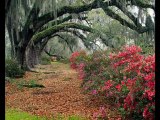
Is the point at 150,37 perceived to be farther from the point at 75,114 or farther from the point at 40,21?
the point at 75,114

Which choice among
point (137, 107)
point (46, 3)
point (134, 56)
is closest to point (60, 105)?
point (134, 56)

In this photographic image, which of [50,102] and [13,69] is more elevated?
[13,69]

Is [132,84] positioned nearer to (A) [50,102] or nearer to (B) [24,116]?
(B) [24,116]

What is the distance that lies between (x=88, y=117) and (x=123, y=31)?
21.4m

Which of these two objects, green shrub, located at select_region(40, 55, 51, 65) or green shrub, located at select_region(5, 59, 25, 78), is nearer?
green shrub, located at select_region(5, 59, 25, 78)

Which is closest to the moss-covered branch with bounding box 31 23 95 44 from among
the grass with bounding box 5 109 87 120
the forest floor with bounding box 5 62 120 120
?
the forest floor with bounding box 5 62 120 120

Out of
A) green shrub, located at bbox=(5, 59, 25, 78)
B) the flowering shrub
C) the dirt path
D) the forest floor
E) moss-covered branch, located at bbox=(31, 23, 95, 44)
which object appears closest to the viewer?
the flowering shrub

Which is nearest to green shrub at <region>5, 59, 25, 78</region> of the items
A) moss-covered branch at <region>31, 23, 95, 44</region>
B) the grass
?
moss-covered branch at <region>31, 23, 95, 44</region>

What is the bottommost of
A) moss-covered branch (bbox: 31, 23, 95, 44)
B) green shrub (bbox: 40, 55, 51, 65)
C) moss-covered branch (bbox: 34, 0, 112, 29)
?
green shrub (bbox: 40, 55, 51, 65)

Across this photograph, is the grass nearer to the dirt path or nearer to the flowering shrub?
the dirt path

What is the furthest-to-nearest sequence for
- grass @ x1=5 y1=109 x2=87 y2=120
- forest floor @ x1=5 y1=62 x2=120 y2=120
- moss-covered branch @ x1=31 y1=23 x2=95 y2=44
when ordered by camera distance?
moss-covered branch @ x1=31 y1=23 x2=95 y2=44
forest floor @ x1=5 y1=62 x2=120 y2=120
grass @ x1=5 y1=109 x2=87 y2=120

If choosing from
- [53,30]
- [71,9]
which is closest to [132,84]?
[71,9]

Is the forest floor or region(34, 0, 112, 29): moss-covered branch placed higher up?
region(34, 0, 112, 29): moss-covered branch

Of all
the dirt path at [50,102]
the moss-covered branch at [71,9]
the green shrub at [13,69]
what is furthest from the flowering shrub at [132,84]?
the green shrub at [13,69]
